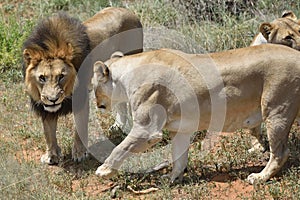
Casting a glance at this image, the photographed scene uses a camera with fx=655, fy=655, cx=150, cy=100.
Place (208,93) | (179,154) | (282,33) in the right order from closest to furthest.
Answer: (208,93) → (179,154) → (282,33)

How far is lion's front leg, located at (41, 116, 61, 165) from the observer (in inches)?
259

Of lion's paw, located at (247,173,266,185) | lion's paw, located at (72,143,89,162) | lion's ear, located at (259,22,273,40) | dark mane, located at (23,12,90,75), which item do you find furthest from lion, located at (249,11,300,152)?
lion's paw, located at (72,143,89,162)

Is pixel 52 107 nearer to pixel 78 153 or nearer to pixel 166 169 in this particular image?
pixel 78 153

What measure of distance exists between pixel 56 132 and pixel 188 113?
213 cm

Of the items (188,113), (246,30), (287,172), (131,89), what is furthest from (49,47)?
(246,30)

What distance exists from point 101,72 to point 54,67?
2.38 feet

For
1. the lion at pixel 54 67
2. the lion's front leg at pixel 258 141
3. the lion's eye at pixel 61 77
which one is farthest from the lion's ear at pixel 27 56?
the lion's front leg at pixel 258 141

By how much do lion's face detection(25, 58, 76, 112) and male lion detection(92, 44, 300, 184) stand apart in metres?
0.58

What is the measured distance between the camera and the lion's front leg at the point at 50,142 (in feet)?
21.6

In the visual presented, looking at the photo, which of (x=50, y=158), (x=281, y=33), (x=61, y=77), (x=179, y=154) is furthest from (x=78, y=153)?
(x=281, y=33)

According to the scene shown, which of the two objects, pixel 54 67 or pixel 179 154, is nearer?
pixel 179 154

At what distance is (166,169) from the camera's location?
6.07 metres

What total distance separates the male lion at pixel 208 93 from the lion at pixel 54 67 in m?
0.64

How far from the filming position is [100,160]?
6.50 meters
